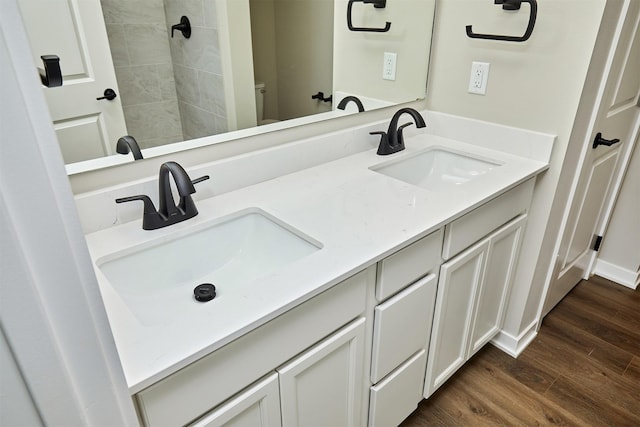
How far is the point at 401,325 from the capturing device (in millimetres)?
1222

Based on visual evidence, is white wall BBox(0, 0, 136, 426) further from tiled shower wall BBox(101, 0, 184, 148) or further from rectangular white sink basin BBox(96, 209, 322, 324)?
tiled shower wall BBox(101, 0, 184, 148)

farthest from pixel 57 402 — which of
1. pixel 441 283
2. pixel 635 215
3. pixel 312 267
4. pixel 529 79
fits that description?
pixel 635 215

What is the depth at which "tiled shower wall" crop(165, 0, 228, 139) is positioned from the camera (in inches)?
45.0

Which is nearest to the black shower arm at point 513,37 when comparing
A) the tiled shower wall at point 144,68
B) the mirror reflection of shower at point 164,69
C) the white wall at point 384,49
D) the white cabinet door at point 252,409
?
the white wall at point 384,49

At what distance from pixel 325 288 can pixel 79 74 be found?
80cm

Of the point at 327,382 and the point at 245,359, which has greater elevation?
the point at 245,359

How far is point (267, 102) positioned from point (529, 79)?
0.98m

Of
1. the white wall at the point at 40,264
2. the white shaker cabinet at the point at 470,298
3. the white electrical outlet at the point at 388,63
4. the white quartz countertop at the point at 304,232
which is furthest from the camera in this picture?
the white electrical outlet at the point at 388,63

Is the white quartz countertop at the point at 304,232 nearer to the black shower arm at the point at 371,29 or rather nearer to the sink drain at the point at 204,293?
the sink drain at the point at 204,293

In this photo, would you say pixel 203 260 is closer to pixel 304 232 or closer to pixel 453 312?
pixel 304 232

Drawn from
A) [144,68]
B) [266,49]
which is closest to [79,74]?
[144,68]

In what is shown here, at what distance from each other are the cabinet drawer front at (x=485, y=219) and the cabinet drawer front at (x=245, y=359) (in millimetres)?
383

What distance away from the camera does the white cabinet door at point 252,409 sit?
2.69 ft

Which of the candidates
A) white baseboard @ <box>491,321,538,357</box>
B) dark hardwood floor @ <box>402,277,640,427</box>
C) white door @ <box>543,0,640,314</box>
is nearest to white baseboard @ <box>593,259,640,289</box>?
white door @ <box>543,0,640,314</box>
